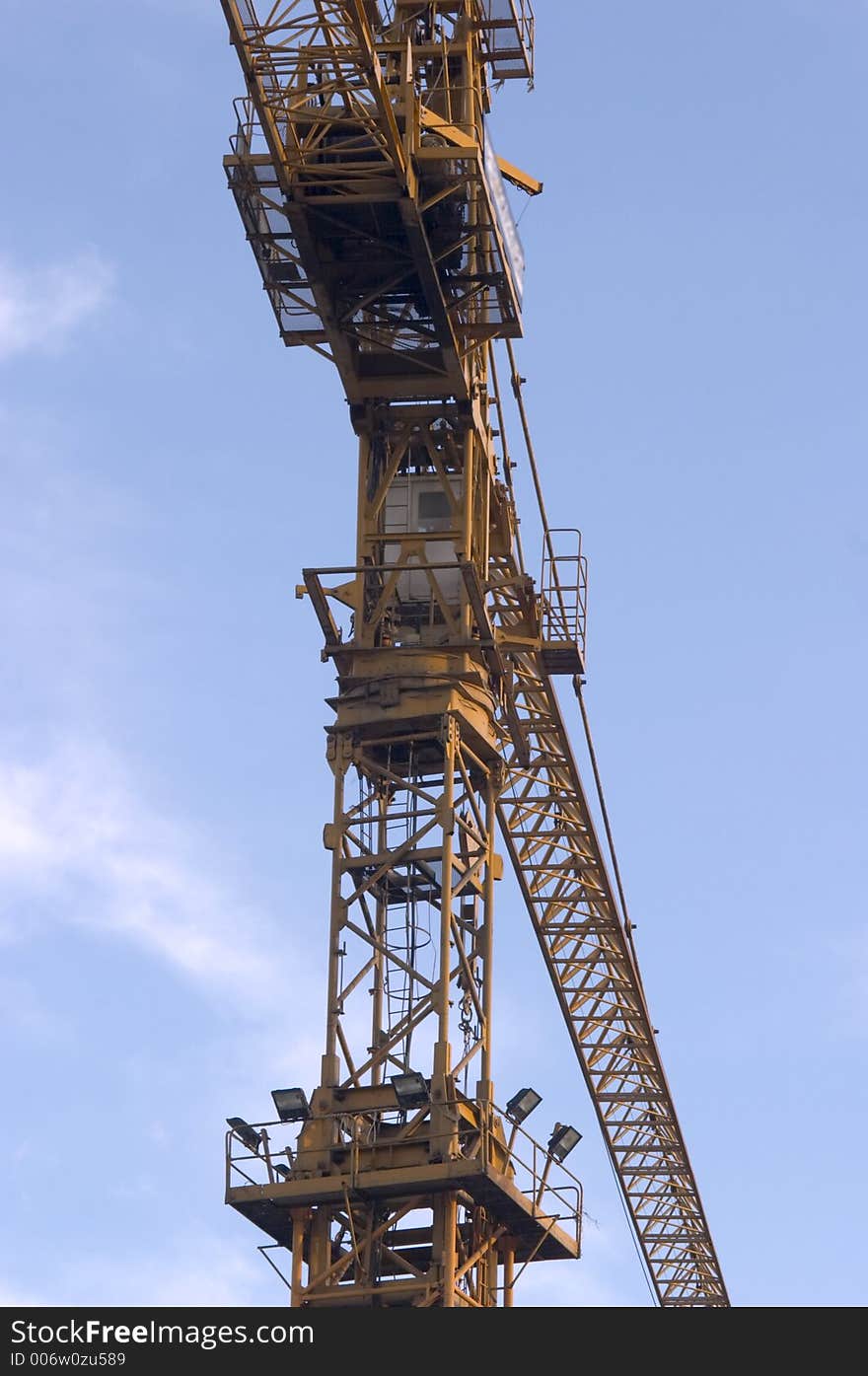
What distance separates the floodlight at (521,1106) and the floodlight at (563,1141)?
115 cm

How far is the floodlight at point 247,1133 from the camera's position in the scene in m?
45.5

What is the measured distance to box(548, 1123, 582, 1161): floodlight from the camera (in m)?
46.7

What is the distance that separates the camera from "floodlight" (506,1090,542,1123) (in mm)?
45781

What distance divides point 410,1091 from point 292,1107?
209 centimetres

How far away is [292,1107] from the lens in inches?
1788

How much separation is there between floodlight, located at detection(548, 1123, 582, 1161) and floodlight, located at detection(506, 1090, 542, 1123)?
45.5 inches

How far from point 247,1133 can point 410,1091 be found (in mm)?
2866

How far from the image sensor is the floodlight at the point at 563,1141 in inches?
1839

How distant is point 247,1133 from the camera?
150ft

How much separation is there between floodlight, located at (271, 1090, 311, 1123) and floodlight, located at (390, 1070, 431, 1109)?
1543mm

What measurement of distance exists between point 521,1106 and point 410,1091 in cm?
219

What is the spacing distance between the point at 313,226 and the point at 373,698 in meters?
7.46

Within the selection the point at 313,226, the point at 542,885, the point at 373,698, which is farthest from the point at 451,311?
the point at 542,885
